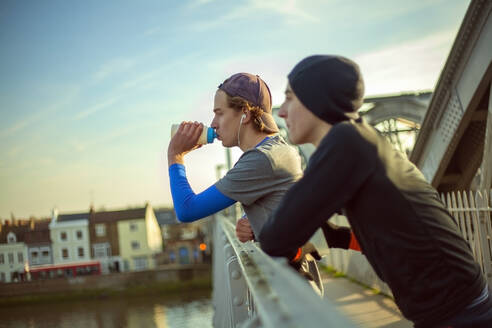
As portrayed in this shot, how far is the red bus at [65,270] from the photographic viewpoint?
183 feet

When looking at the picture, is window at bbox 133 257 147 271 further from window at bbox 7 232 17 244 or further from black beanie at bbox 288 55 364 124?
black beanie at bbox 288 55 364 124

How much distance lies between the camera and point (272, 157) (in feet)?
7.62

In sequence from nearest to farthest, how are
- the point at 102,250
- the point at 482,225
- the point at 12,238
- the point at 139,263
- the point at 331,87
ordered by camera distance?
the point at 331,87, the point at 482,225, the point at 12,238, the point at 102,250, the point at 139,263

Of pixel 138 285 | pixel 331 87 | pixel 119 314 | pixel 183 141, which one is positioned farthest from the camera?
pixel 138 285

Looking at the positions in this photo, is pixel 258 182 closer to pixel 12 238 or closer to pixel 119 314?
pixel 12 238

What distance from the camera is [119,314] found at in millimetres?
43469

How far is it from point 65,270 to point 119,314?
795 inches

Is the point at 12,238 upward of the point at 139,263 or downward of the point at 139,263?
upward

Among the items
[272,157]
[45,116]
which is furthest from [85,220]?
[272,157]

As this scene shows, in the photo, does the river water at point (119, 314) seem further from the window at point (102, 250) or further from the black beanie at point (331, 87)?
the black beanie at point (331, 87)

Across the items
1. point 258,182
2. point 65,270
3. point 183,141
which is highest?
point 183,141

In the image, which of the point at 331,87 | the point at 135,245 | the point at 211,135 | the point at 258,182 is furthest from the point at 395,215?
the point at 135,245

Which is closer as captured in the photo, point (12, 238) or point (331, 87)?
point (331, 87)

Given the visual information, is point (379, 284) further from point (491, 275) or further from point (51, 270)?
point (51, 270)
